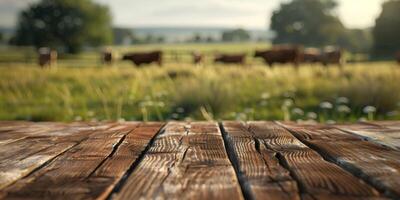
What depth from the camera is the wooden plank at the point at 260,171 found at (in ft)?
4.37

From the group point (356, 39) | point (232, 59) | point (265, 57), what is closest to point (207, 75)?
point (265, 57)

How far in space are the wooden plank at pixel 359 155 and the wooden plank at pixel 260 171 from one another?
0.24 meters

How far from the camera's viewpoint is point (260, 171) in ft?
5.13

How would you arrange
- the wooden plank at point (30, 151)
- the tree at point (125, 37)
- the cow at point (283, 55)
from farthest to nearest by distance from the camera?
the tree at point (125, 37), the cow at point (283, 55), the wooden plank at point (30, 151)

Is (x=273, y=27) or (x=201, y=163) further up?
(x=273, y=27)

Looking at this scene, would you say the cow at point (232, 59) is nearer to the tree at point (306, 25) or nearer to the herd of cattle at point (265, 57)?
the herd of cattle at point (265, 57)

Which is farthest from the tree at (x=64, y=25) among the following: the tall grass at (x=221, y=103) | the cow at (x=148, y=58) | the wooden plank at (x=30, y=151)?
the wooden plank at (x=30, y=151)

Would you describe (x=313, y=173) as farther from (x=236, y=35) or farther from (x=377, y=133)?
(x=236, y=35)

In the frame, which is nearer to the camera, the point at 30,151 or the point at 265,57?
the point at 30,151

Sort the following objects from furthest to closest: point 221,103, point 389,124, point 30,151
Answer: point 221,103 → point 389,124 → point 30,151

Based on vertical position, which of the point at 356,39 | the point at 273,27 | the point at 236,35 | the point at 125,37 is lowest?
the point at 356,39

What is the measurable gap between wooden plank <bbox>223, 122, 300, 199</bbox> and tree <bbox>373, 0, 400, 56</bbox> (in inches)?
1874

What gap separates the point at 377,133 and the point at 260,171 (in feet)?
3.57

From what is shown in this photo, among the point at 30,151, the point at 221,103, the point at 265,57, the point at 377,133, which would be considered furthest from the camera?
the point at 265,57
